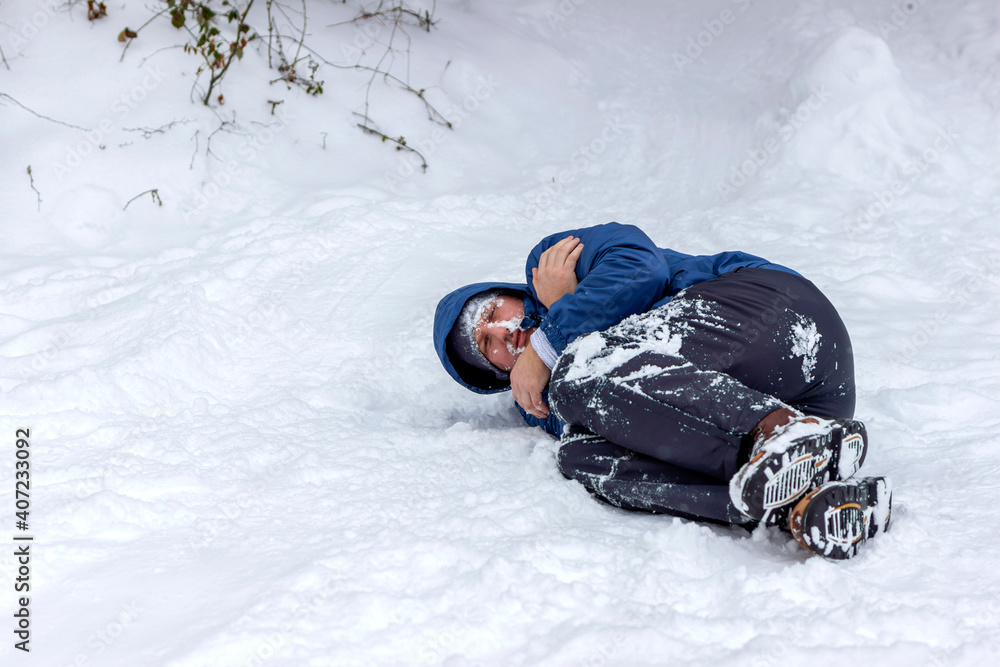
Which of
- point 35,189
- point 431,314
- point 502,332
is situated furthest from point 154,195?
point 502,332

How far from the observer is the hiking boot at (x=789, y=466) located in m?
1.43

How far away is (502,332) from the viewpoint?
7.17 feet

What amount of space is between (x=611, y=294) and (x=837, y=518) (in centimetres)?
74

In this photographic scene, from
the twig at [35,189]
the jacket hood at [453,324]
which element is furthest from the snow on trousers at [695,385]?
the twig at [35,189]

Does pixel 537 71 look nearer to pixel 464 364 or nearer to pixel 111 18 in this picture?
pixel 111 18

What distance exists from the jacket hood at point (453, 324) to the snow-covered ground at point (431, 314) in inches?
7.6

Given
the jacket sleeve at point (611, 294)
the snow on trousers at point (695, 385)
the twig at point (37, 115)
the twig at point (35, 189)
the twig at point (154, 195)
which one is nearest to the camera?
the snow on trousers at point (695, 385)

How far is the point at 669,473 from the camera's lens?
1700 millimetres

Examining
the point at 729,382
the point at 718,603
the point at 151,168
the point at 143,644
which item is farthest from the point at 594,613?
the point at 151,168

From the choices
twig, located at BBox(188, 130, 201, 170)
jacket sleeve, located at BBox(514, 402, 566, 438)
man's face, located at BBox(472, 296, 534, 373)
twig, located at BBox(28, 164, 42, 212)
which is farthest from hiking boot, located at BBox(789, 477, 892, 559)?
twig, located at BBox(28, 164, 42, 212)

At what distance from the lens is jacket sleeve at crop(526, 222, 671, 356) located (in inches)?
74.7

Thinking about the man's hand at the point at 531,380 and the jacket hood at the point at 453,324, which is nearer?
the man's hand at the point at 531,380

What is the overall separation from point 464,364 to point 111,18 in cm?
282

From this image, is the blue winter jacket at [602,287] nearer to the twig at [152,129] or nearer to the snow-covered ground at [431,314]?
the snow-covered ground at [431,314]
